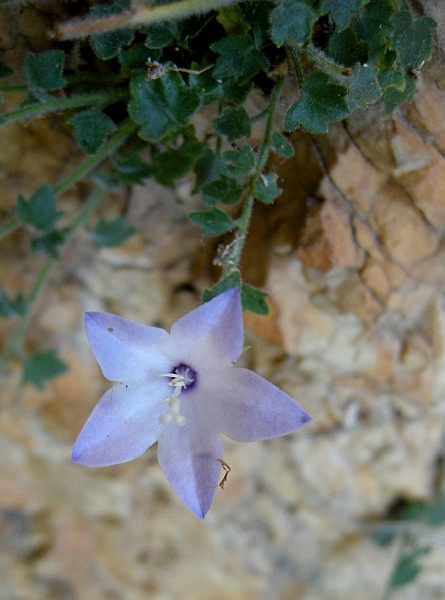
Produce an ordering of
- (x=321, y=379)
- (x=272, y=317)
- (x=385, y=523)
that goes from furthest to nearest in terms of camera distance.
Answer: (x=385, y=523)
(x=321, y=379)
(x=272, y=317)

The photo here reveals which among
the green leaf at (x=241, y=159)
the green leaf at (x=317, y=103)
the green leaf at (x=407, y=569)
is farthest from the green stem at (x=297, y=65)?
the green leaf at (x=407, y=569)

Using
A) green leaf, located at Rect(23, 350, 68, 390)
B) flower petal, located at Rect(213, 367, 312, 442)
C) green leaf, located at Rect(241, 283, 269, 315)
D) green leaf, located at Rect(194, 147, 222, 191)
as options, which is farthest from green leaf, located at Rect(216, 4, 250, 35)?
green leaf, located at Rect(23, 350, 68, 390)

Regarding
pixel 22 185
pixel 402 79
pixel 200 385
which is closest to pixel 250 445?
pixel 200 385

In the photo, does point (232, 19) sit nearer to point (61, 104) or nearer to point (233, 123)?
point (233, 123)

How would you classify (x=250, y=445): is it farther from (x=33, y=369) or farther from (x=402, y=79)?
(x=402, y=79)

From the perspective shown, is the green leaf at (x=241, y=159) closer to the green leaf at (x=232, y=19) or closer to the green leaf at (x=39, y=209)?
the green leaf at (x=232, y=19)

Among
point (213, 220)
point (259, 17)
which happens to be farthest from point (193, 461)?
point (259, 17)

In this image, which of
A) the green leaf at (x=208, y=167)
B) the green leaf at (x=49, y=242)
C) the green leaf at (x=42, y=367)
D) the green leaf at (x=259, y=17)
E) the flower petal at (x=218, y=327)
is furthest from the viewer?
the green leaf at (x=42, y=367)

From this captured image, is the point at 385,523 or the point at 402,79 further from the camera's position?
the point at 385,523
